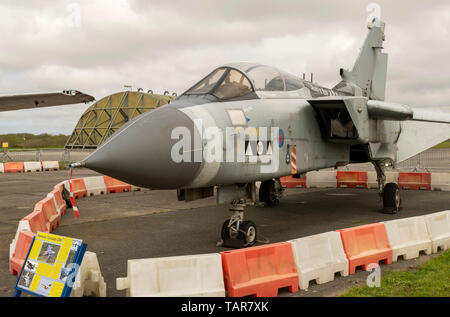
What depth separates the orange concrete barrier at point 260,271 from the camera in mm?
5000

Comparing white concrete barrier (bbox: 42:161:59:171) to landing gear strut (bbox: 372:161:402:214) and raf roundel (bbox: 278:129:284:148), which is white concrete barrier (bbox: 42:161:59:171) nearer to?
landing gear strut (bbox: 372:161:402:214)

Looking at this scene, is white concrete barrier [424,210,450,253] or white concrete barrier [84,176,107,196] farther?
white concrete barrier [84,176,107,196]

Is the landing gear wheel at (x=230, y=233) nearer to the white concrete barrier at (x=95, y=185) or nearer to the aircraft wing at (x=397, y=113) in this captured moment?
the aircraft wing at (x=397, y=113)

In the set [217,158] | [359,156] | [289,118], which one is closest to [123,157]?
[217,158]

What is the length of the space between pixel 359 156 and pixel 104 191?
10.0 meters

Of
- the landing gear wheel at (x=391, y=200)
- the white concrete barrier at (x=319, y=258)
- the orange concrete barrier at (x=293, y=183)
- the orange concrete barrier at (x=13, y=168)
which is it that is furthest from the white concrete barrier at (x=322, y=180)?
the orange concrete barrier at (x=13, y=168)

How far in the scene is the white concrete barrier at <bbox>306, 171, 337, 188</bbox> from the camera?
18.1 metres

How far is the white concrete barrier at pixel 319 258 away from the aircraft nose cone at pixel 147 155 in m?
1.80

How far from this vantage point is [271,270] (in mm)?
5367

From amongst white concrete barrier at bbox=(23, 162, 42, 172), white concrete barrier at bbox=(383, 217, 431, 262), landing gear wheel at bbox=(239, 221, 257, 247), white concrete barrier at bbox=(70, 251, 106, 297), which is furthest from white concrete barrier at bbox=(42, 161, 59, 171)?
white concrete barrier at bbox=(383, 217, 431, 262)

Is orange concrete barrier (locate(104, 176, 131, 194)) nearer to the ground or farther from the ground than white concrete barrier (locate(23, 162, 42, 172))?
nearer to the ground

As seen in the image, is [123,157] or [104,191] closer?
[123,157]

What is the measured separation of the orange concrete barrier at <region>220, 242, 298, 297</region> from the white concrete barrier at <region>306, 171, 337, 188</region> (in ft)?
42.5

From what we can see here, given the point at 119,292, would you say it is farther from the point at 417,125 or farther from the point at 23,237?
the point at 417,125
